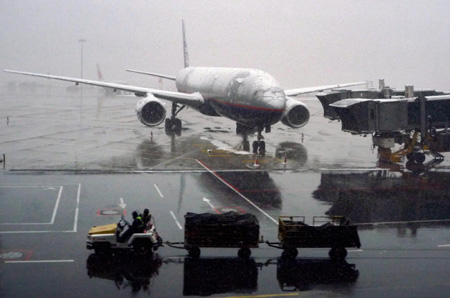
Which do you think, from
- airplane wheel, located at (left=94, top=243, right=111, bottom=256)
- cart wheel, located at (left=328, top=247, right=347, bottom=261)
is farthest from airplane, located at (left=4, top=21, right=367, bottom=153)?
airplane wheel, located at (left=94, top=243, right=111, bottom=256)

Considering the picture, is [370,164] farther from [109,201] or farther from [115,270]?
[115,270]

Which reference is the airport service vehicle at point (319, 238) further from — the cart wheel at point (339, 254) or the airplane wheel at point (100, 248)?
the airplane wheel at point (100, 248)

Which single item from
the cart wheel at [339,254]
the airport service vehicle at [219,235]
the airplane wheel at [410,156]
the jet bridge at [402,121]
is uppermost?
the jet bridge at [402,121]

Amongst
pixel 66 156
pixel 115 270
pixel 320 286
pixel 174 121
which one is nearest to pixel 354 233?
pixel 320 286

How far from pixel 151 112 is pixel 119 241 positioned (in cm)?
3210

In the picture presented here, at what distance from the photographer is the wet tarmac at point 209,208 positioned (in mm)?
17547

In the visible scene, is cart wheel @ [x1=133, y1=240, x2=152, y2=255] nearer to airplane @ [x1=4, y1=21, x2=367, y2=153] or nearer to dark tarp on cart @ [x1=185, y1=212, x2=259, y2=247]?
dark tarp on cart @ [x1=185, y1=212, x2=259, y2=247]

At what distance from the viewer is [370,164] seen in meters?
41.2

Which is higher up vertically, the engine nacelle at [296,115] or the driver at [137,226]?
the engine nacelle at [296,115]

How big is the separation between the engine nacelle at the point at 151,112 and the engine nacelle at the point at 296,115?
1114cm

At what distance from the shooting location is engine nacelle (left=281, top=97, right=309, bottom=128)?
1973 inches

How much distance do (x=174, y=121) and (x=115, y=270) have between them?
40.3 m

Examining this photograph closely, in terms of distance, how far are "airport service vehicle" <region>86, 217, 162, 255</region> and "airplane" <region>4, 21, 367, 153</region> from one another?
81.4 ft

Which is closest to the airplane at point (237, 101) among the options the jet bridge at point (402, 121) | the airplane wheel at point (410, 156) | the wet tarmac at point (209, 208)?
the wet tarmac at point (209, 208)
